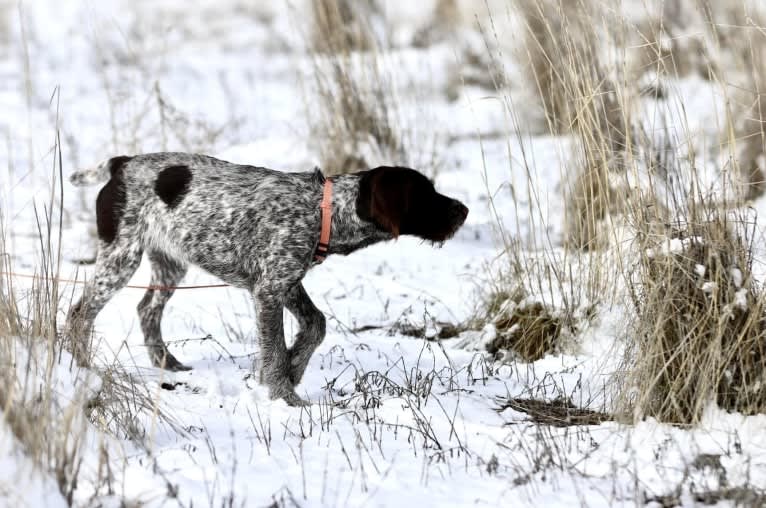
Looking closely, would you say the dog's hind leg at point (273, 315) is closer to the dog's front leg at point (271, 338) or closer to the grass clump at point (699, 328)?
the dog's front leg at point (271, 338)

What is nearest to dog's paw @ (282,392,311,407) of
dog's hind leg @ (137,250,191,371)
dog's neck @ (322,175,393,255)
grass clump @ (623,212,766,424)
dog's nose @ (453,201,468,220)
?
dog's neck @ (322,175,393,255)

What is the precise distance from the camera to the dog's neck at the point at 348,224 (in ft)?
13.6

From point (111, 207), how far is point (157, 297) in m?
0.58

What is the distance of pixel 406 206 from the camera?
13.2ft

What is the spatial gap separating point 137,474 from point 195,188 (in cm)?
178

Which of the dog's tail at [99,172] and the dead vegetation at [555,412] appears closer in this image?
the dead vegetation at [555,412]

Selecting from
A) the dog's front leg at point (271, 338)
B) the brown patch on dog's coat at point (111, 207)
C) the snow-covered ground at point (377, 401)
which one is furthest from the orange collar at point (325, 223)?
the brown patch on dog's coat at point (111, 207)

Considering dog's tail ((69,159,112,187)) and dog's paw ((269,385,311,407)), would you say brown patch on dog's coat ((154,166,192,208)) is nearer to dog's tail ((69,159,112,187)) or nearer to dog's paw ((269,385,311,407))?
dog's tail ((69,159,112,187))

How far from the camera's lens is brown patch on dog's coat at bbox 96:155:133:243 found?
4320 mm

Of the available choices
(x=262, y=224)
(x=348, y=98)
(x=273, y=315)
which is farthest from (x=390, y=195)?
(x=348, y=98)

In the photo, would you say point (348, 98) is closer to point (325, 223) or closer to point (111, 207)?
point (111, 207)

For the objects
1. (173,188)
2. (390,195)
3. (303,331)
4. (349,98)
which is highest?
(349,98)

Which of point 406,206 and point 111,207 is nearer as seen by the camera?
point 406,206

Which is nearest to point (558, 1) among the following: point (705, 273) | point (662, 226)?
point (662, 226)
